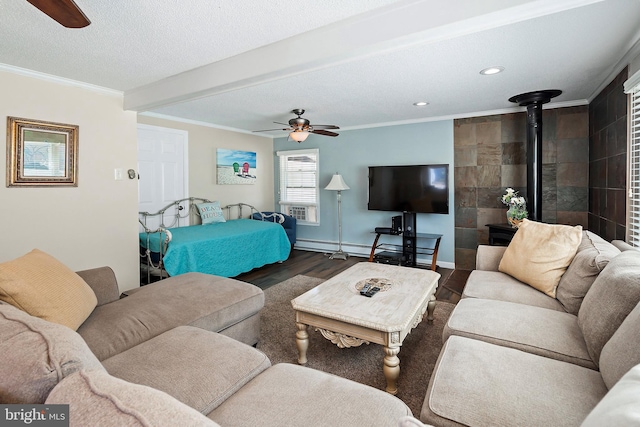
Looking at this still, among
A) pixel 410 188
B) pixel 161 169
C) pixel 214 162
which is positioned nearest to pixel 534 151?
pixel 410 188

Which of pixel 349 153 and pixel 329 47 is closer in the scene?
pixel 329 47

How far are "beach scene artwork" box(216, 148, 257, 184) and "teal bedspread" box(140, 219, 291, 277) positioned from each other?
3.17 feet

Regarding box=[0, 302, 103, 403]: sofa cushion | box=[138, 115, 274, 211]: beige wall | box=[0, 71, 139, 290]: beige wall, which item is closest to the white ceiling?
box=[0, 71, 139, 290]: beige wall

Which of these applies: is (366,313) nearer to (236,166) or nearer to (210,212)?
(210,212)

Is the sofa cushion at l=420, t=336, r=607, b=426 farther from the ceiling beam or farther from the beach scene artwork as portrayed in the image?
the beach scene artwork

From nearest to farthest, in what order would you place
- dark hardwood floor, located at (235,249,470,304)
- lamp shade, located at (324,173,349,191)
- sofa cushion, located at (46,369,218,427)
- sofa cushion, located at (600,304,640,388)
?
sofa cushion, located at (46,369,218,427)
sofa cushion, located at (600,304,640,388)
dark hardwood floor, located at (235,249,470,304)
lamp shade, located at (324,173,349,191)

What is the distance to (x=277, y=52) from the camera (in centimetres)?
243

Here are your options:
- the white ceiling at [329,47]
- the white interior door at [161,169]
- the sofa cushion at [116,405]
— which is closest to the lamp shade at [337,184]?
the white ceiling at [329,47]

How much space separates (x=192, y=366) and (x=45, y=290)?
0.99m

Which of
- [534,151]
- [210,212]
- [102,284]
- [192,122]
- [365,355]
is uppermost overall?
[192,122]

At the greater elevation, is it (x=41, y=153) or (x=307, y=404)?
(x=41, y=153)

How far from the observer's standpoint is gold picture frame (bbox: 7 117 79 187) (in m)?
2.88

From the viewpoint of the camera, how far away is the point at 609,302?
4.92 feet

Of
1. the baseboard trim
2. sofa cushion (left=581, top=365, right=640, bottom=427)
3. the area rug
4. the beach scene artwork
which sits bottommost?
the area rug
